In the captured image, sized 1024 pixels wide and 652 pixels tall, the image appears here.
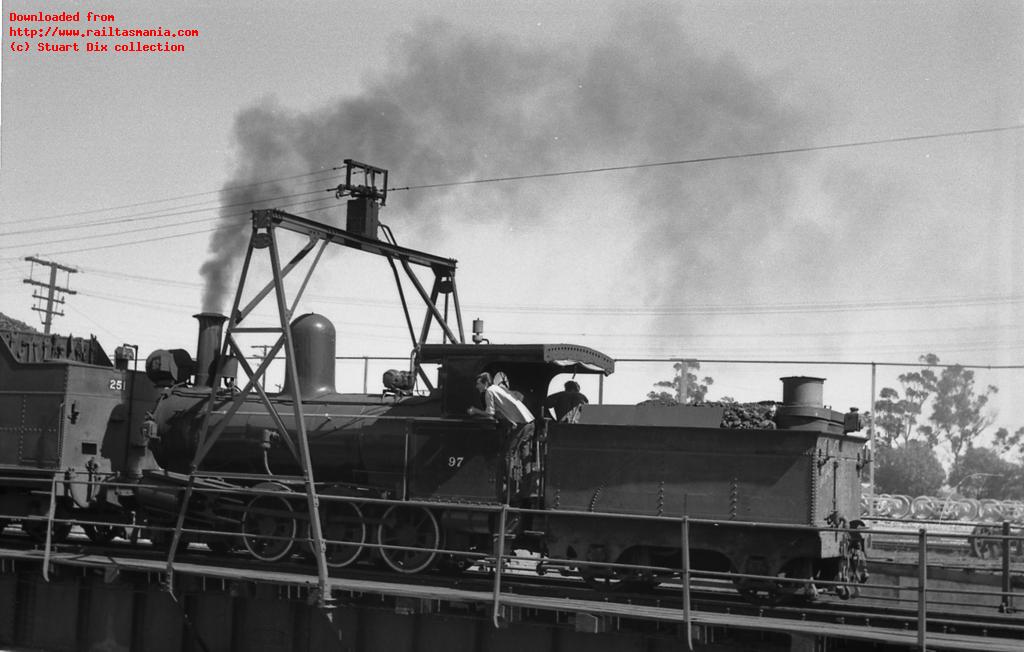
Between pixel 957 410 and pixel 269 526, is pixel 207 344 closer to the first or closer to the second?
pixel 269 526

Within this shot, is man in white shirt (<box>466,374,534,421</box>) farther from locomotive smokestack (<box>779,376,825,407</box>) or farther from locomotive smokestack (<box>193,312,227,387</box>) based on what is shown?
locomotive smokestack (<box>193,312,227,387</box>)

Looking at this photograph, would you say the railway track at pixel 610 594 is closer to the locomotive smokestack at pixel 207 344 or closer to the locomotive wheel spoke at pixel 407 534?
the locomotive wheel spoke at pixel 407 534

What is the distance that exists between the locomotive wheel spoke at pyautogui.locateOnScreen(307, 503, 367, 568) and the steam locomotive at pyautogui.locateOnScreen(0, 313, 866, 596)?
27mm

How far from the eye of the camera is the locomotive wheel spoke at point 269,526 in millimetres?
14109

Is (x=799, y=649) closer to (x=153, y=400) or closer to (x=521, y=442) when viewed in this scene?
(x=521, y=442)

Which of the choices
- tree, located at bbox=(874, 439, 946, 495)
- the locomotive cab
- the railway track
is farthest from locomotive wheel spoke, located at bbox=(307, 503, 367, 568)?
tree, located at bbox=(874, 439, 946, 495)

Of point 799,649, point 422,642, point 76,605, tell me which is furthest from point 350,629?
point 799,649

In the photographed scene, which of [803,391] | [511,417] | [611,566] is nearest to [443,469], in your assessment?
[511,417]

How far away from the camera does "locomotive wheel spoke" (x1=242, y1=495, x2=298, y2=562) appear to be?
14109 mm

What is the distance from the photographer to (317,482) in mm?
14594

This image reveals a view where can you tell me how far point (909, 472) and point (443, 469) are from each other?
2387 inches

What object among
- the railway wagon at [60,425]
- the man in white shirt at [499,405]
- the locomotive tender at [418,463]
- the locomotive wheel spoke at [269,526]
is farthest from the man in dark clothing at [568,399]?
the railway wagon at [60,425]

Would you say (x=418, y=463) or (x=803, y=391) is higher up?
(x=803, y=391)

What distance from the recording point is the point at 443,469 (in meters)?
13.6
